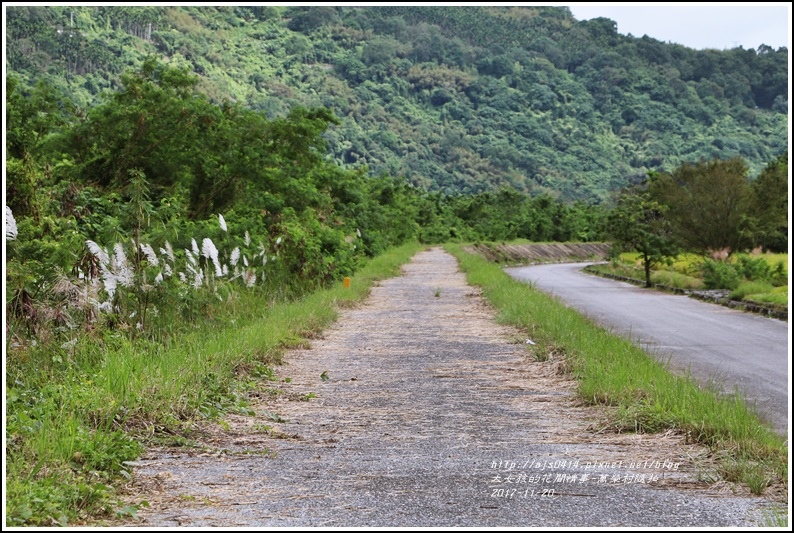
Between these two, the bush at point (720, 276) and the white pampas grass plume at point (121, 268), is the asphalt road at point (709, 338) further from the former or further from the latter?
the white pampas grass plume at point (121, 268)

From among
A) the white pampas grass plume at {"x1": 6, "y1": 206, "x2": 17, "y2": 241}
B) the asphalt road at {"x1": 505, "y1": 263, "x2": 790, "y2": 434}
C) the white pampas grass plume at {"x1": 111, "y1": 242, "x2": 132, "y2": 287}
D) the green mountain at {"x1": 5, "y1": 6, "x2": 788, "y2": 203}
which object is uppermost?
the green mountain at {"x1": 5, "y1": 6, "x2": 788, "y2": 203}

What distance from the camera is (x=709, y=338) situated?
59.6 ft

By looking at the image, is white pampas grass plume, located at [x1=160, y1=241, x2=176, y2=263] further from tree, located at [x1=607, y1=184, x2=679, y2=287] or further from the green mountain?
the green mountain

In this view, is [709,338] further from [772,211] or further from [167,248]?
[772,211]

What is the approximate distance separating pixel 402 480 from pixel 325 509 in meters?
0.77

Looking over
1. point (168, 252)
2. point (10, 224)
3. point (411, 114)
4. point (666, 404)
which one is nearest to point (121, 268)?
point (168, 252)

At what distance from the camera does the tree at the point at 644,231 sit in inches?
1470

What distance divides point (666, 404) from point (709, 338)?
35.4 feet

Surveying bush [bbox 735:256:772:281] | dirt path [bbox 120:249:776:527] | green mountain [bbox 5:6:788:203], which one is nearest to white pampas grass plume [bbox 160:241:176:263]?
dirt path [bbox 120:249:776:527]

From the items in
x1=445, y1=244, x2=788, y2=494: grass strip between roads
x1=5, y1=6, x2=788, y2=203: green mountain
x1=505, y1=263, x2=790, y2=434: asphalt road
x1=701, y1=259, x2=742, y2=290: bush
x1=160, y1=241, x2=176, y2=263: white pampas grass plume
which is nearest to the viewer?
x1=445, y1=244, x2=788, y2=494: grass strip between roads

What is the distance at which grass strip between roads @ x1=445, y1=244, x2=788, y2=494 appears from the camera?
637 cm

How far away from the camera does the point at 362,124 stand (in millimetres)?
164375

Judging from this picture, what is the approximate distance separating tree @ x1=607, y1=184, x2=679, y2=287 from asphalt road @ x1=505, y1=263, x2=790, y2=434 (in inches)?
212

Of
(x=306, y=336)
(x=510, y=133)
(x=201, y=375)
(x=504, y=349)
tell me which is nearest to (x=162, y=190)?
(x=306, y=336)
